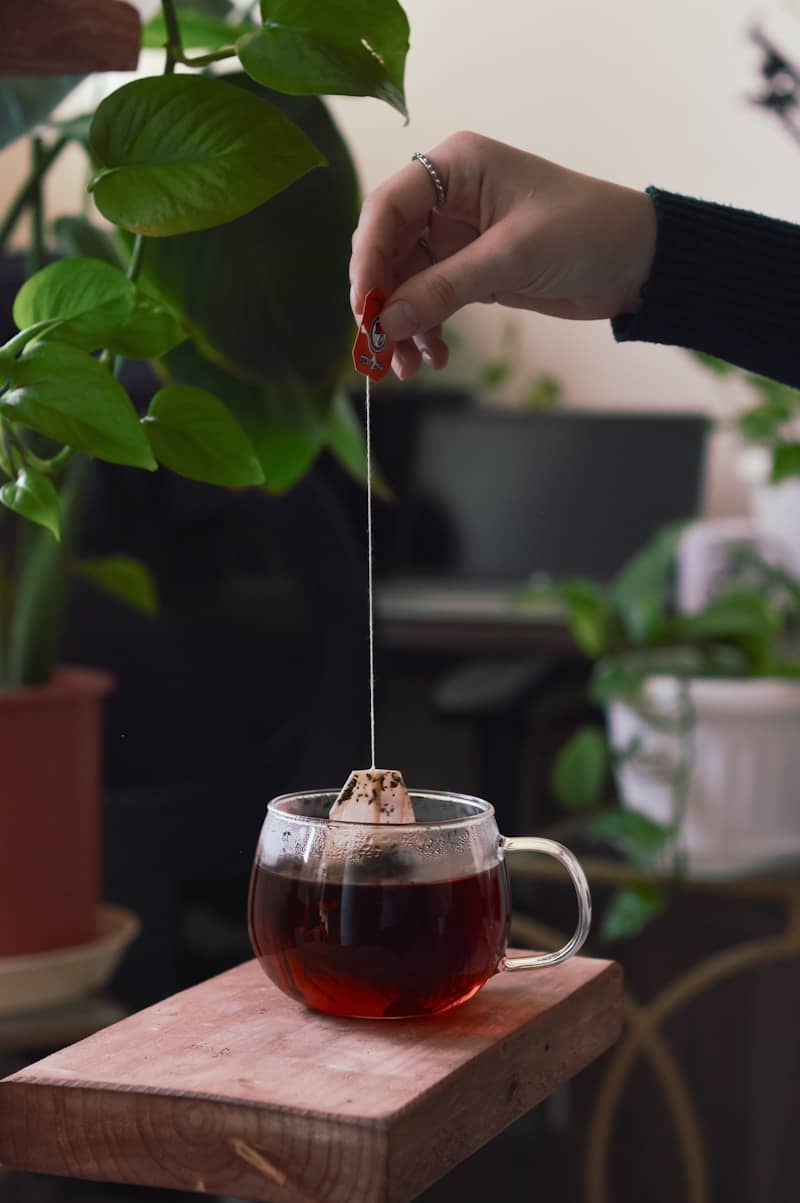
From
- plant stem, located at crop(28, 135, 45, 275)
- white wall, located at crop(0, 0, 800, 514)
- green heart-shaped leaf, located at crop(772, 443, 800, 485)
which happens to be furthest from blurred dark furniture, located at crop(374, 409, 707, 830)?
plant stem, located at crop(28, 135, 45, 275)

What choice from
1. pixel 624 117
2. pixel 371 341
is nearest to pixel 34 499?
pixel 371 341

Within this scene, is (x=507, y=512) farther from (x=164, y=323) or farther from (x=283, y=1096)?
(x=283, y=1096)

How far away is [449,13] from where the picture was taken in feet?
6.20

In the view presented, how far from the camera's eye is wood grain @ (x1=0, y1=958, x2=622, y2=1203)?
406mm

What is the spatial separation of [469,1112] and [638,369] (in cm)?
251

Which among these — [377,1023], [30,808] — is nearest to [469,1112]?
[377,1023]

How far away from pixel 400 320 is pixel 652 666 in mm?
905

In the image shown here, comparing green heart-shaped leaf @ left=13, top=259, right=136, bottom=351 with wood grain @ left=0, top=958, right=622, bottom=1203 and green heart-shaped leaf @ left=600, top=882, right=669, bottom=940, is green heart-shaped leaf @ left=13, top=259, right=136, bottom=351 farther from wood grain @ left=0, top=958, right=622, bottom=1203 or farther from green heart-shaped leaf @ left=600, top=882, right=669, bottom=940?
green heart-shaped leaf @ left=600, top=882, right=669, bottom=940

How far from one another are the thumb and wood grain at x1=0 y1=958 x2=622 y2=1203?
24cm

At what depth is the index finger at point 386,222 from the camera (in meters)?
0.59

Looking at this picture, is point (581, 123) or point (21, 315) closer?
point (21, 315)

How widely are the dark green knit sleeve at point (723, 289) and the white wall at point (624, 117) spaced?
123cm

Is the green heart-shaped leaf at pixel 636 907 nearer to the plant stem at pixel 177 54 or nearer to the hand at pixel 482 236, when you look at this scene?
the hand at pixel 482 236

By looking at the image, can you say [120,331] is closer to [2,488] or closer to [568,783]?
[2,488]
